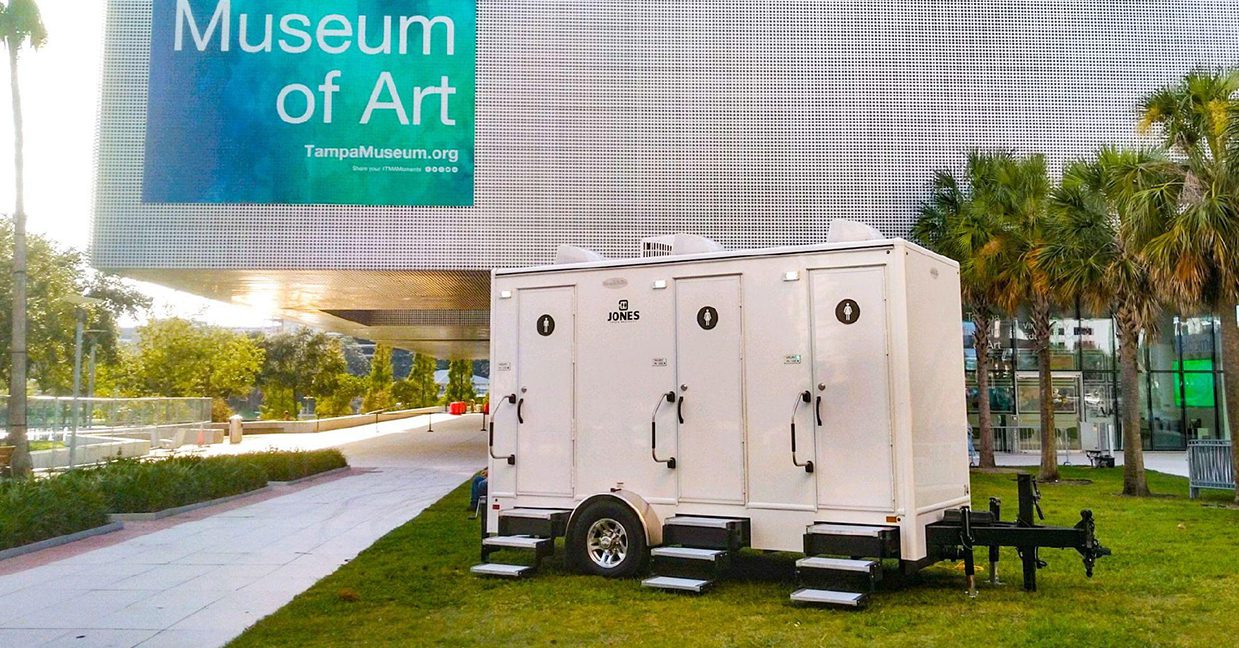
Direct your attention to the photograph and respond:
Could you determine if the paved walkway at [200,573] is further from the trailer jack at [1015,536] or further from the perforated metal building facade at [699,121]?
the perforated metal building facade at [699,121]

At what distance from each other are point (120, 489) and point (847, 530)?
428 inches

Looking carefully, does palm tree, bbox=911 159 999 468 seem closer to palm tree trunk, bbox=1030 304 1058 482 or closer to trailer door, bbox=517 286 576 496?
palm tree trunk, bbox=1030 304 1058 482

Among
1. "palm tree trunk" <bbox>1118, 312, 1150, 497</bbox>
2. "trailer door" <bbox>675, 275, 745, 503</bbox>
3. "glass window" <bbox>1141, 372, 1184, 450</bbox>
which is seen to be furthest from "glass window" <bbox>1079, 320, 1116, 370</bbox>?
"trailer door" <bbox>675, 275, 745, 503</bbox>

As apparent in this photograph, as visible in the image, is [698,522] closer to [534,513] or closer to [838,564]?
[838,564]

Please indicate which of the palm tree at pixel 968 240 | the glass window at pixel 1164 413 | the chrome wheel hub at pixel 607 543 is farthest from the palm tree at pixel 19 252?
the glass window at pixel 1164 413

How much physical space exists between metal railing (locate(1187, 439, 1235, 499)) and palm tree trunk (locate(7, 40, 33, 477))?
63.1ft

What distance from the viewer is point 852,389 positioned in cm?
820

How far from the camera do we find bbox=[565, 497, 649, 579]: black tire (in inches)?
354

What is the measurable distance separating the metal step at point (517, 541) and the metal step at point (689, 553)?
1226mm

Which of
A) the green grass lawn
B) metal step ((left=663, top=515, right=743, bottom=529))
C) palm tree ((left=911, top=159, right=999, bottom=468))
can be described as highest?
palm tree ((left=911, top=159, right=999, bottom=468))

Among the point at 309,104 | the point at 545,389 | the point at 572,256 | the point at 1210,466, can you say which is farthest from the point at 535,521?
the point at 309,104

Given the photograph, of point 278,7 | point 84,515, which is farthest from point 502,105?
point 84,515

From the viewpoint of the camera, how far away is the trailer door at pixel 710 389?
880 centimetres

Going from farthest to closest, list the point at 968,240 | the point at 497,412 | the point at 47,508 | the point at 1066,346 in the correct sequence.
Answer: the point at 1066,346 < the point at 968,240 < the point at 47,508 < the point at 497,412
